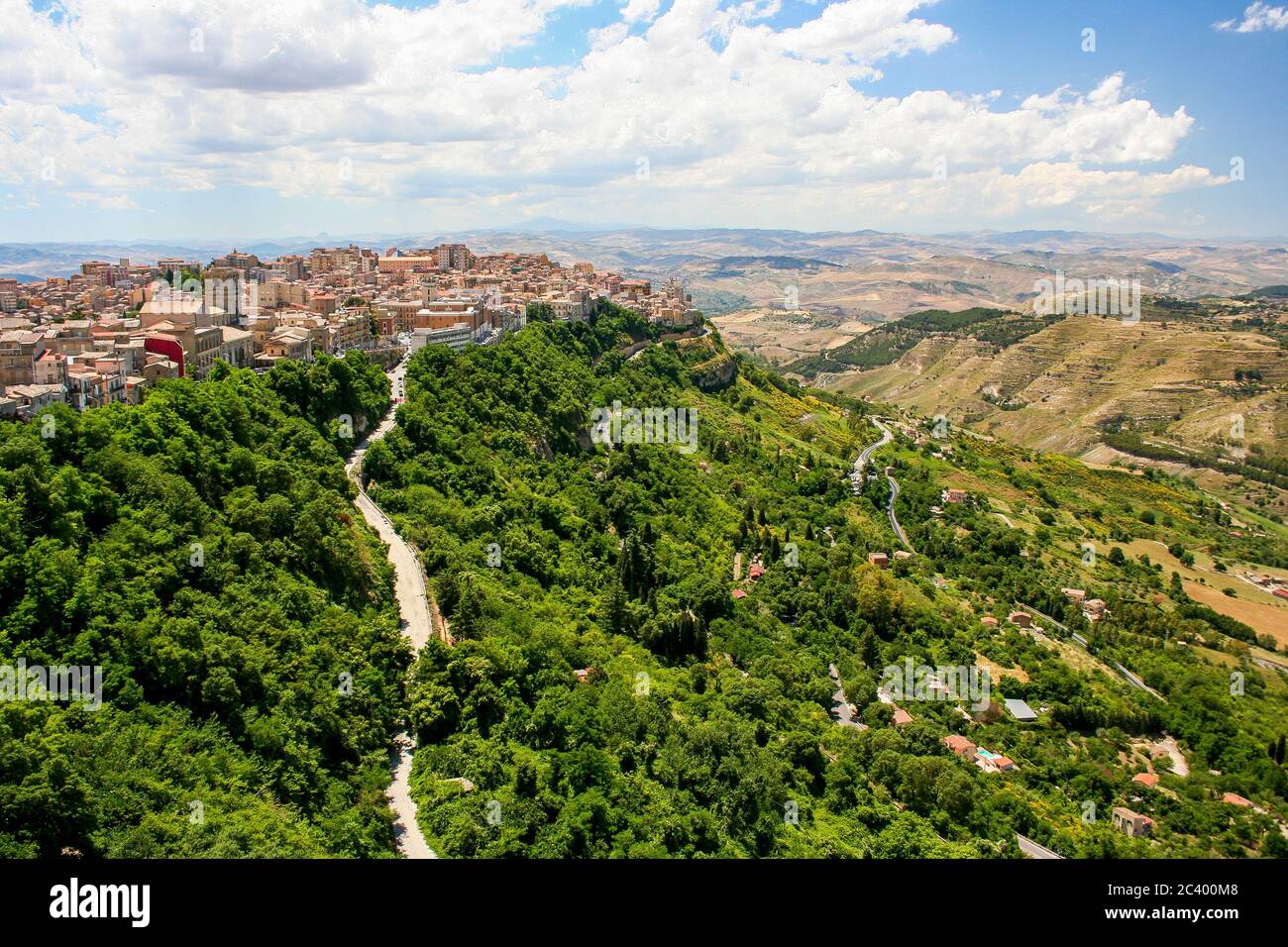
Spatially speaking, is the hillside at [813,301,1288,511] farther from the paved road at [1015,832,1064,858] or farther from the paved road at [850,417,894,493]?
the paved road at [1015,832,1064,858]

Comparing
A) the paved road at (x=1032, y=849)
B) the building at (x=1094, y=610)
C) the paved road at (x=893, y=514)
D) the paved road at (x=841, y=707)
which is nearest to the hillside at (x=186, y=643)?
the paved road at (x=841, y=707)

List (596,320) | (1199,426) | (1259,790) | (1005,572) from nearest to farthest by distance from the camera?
(1259,790) < (1005,572) < (596,320) < (1199,426)

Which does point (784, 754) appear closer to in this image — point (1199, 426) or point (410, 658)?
point (410, 658)

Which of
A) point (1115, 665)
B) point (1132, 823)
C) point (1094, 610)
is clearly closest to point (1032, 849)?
point (1132, 823)

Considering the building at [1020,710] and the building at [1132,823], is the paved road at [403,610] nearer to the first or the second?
the building at [1132,823]

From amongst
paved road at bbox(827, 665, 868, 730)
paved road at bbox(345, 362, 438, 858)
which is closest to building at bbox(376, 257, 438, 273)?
paved road at bbox(345, 362, 438, 858)

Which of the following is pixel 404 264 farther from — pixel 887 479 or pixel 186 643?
pixel 186 643

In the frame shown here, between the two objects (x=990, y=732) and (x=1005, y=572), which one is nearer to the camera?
(x=990, y=732)
